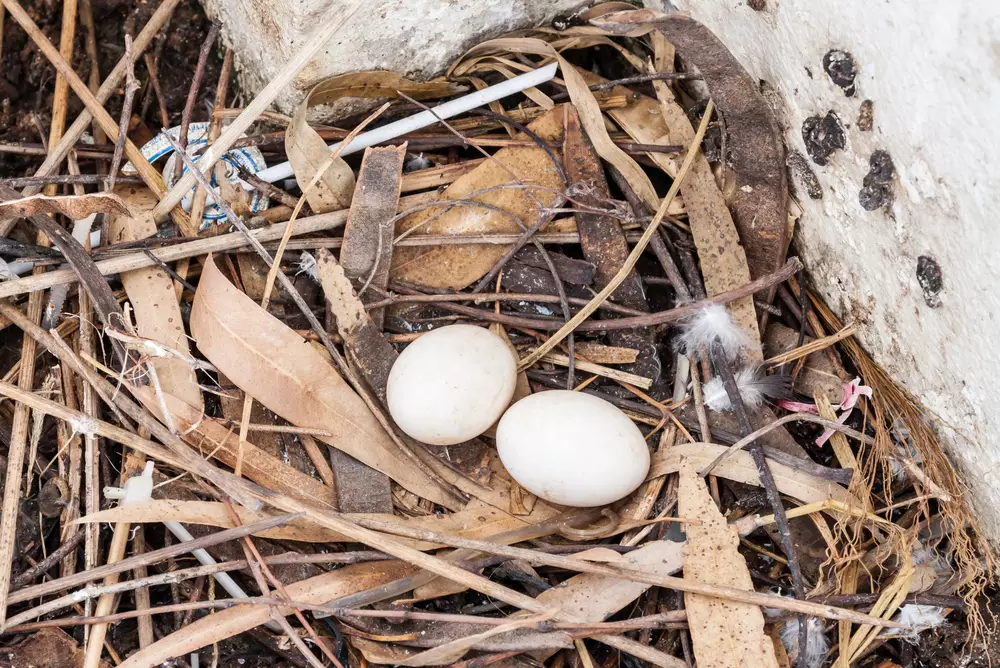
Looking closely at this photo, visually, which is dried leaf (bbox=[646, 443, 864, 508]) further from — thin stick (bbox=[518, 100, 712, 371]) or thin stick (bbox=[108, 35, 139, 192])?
thin stick (bbox=[108, 35, 139, 192])

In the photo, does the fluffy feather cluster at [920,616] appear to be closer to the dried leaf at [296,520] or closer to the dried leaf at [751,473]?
the dried leaf at [751,473]

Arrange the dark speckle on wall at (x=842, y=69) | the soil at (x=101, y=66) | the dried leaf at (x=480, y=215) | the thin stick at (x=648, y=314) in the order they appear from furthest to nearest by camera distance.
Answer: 1. the soil at (x=101, y=66)
2. the dried leaf at (x=480, y=215)
3. the thin stick at (x=648, y=314)
4. the dark speckle on wall at (x=842, y=69)

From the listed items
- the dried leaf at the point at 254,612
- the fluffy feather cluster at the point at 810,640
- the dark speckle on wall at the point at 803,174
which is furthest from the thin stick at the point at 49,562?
the dark speckle on wall at the point at 803,174

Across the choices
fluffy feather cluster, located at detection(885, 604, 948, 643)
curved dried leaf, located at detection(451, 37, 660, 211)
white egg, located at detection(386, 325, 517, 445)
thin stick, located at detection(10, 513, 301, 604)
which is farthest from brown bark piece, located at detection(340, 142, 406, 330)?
fluffy feather cluster, located at detection(885, 604, 948, 643)

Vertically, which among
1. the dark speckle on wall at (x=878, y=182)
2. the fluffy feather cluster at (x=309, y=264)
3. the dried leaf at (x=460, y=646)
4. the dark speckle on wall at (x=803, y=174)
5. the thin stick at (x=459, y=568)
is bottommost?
the dried leaf at (x=460, y=646)

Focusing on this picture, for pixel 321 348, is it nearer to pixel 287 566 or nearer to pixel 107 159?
pixel 287 566

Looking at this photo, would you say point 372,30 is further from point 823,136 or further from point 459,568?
point 459,568

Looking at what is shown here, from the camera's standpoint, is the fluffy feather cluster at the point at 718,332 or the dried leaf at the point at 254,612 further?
the fluffy feather cluster at the point at 718,332
